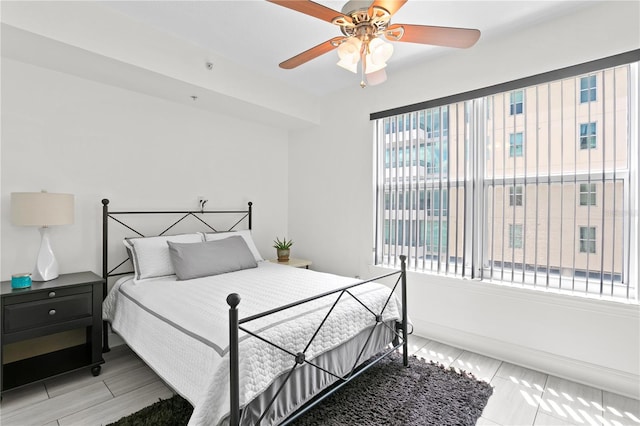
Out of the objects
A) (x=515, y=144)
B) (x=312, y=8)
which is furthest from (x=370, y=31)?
(x=515, y=144)

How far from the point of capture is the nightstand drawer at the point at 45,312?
2152 mm

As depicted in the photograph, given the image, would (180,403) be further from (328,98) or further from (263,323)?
(328,98)

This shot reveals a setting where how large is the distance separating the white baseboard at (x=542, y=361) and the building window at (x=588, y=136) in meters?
1.63

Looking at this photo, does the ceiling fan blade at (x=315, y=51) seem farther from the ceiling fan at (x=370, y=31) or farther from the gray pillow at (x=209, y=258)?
the gray pillow at (x=209, y=258)

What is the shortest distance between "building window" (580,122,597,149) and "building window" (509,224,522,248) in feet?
2.51

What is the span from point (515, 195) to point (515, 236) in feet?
1.16

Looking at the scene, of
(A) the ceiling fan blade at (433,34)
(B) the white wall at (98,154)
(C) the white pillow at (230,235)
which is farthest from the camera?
(C) the white pillow at (230,235)

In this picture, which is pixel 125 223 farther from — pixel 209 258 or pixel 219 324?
pixel 219 324

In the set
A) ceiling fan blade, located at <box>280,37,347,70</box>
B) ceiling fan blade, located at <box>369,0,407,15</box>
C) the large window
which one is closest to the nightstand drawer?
ceiling fan blade, located at <box>280,37,347,70</box>

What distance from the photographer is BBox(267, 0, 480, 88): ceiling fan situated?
1633 millimetres

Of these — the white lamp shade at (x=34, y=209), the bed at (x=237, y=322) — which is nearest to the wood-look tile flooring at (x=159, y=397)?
the bed at (x=237, y=322)

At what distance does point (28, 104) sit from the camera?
259 cm

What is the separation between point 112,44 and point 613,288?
4.16 m

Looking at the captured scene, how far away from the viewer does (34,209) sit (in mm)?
2311
